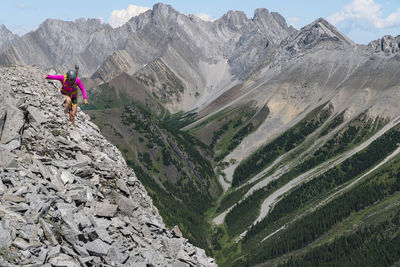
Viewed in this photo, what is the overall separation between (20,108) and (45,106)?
639 cm

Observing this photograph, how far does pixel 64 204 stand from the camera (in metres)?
23.4

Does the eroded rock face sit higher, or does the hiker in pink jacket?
the hiker in pink jacket

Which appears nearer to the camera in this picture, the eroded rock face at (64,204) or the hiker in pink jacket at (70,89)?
the eroded rock face at (64,204)

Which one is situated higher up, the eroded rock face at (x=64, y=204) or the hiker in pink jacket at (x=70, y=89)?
the hiker in pink jacket at (x=70, y=89)

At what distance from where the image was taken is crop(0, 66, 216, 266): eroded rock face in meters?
19.8

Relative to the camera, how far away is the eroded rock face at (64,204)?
19.8m

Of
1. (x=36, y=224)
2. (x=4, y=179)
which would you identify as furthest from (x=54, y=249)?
(x=4, y=179)

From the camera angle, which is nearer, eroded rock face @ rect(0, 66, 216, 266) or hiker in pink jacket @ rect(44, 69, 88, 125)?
eroded rock face @ rect(0, 66, 216, 266)

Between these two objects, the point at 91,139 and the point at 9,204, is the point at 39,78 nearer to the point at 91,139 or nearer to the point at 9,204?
the point at 91,139

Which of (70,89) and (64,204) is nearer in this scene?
(64,204)

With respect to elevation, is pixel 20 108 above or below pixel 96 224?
above

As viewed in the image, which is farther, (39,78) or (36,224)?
(39,78)

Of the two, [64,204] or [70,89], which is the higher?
[70,89]

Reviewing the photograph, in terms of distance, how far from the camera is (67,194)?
984 inches
